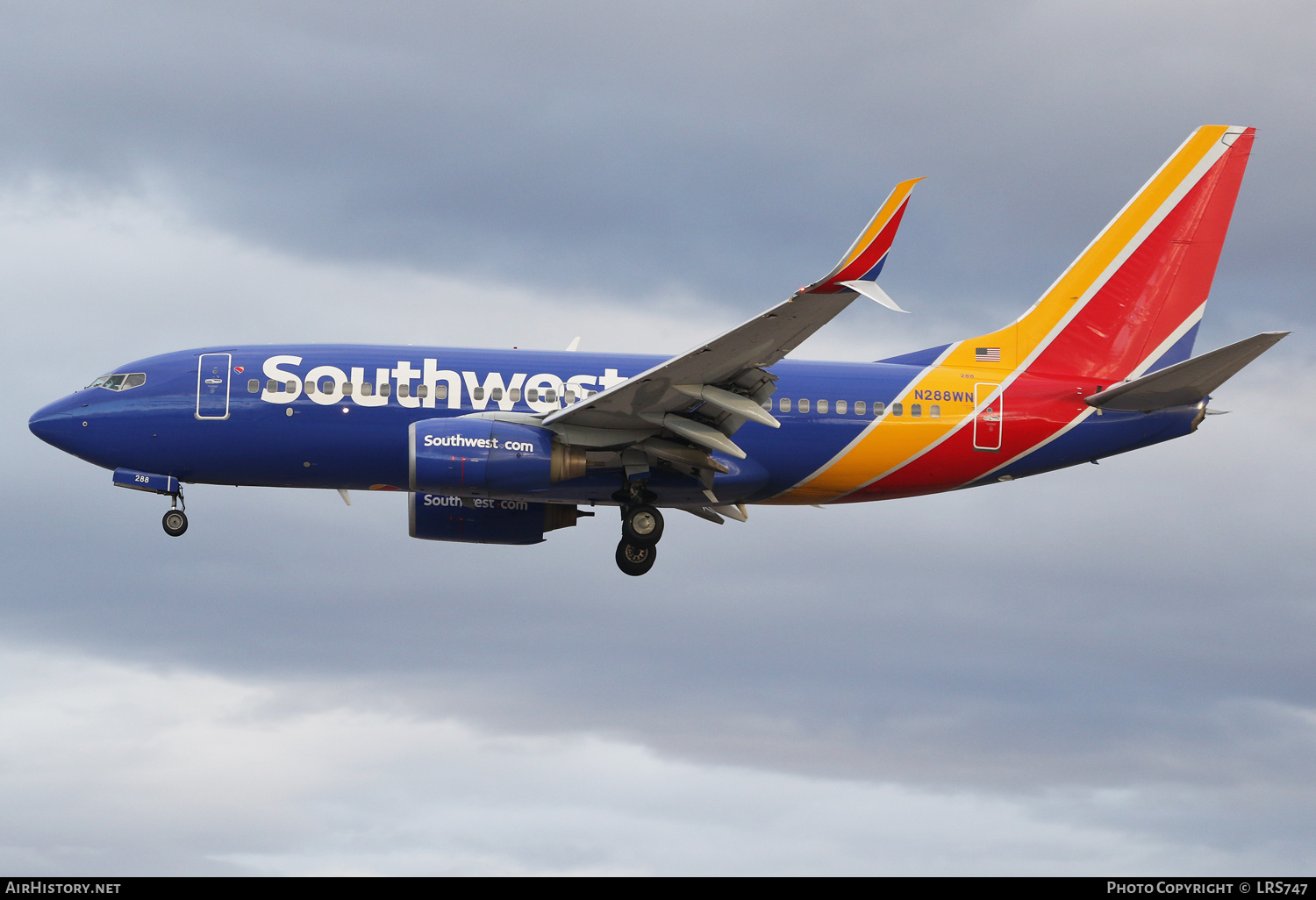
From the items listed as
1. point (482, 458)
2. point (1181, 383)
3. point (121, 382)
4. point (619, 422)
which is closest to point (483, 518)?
point (482, 458)

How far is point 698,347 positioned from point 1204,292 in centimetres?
1513

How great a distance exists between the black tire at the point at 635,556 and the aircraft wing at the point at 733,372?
302 cm

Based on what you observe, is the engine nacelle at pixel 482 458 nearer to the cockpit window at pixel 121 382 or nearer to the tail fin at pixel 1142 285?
the cockpit window at pixel 121 382

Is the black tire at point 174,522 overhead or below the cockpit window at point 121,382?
below

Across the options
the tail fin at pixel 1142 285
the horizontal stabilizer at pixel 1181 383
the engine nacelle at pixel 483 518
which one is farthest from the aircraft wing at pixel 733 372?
the horizontal stabilizer at pixel 1181 383

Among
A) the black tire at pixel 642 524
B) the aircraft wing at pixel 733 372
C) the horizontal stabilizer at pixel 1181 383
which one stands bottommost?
the black tire at pixel 642 524

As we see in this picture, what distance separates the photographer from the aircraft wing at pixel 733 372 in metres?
23.9

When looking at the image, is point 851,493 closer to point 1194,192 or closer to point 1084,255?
point 1084,255

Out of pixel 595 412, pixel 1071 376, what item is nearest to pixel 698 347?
Answer: pixel 595 412

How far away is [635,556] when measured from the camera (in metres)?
31.8

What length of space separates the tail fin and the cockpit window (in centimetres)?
1831

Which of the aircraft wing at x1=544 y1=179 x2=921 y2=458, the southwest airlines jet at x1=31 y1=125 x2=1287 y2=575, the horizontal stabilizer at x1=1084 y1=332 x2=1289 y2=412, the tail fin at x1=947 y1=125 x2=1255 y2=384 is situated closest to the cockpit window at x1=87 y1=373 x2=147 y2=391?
the southwest airlines jet at x1=31 y1=125 x2=1287 y2=575

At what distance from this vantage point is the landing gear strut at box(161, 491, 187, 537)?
3184cm

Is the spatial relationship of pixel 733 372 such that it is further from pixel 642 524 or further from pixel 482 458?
pixel 482 458
